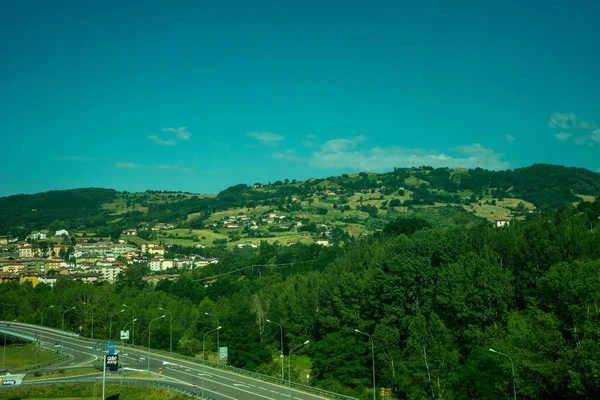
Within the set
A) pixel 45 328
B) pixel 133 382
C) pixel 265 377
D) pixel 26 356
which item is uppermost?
pixel 133 382

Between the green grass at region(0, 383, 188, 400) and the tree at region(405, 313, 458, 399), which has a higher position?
the tree at region(405, 313, 458, 399)

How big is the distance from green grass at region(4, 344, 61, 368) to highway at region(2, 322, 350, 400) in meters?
2.34

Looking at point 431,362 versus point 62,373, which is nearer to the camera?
point 431,362

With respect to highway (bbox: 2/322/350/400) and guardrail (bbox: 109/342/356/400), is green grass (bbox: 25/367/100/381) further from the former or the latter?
guardrail (bbox: 109/342/356/400)

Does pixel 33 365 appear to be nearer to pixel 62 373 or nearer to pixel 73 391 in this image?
pixel 62 373

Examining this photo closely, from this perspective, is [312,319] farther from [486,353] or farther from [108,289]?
[108,289]

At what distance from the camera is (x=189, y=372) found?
216 ft

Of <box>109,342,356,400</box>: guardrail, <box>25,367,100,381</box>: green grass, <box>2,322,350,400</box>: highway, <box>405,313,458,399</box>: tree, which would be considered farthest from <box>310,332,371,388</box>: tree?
<box>25,367,100,381</box>: green grass

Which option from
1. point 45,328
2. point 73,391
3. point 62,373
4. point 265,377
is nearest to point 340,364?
point 265,377

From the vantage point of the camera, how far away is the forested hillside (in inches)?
1665

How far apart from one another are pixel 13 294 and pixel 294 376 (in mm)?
91366

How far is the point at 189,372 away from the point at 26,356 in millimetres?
36466

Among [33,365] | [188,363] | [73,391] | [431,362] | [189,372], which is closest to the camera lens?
[431,362]

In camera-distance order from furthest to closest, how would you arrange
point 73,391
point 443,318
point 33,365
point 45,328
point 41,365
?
point 45,328
point 41,365
point 33,365
point 443,318
point 73,391
